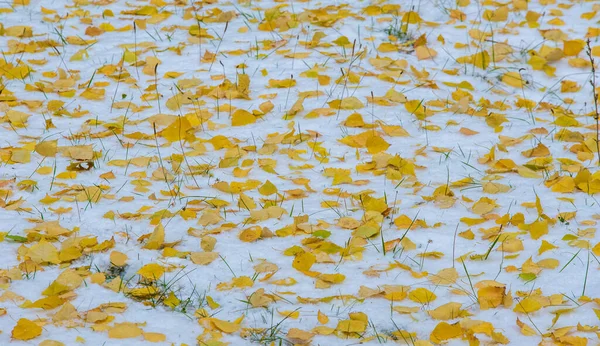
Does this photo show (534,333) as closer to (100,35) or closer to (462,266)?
(462,266)

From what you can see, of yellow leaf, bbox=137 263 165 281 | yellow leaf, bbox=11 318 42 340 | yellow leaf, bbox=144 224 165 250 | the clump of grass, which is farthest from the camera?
the clump of grass

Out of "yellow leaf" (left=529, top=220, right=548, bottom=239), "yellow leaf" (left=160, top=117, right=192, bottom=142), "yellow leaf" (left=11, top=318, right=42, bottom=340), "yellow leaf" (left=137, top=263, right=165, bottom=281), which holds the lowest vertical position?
"yellow leaf" (left=160, top=117, right=192, bottom=142)

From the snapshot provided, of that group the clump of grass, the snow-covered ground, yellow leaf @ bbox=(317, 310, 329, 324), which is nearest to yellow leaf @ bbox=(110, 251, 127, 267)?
the snow-covered ground

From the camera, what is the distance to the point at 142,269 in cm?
267

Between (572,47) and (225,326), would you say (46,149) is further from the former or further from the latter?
(572,47)

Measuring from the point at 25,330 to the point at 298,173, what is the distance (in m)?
1.54

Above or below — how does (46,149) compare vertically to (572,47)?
below

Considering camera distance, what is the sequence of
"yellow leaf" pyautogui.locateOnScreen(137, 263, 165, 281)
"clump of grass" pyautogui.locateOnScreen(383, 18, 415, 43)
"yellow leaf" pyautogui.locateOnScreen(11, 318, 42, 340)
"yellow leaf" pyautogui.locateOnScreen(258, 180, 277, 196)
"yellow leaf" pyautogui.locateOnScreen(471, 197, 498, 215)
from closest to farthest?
1. "yellow leaf" pyautogui.locateOnScreen(11, 318, 42, 340)
2. "yellow leaf" pyautogui.locateOnScreen(137, 263, 165, 281)
3. "yellow leaf" pyautogui.locateOnScreen(471, 197, 498, 215)
4. "yellow leaf" pyautogui.locateOnScreen(258, 180, 277, 196)
5. "clump of grass" pyautogui.locateOnScreen(383, 18, 415, 43)

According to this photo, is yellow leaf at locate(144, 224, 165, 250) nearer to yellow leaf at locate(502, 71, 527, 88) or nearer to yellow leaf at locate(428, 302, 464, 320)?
yellow leaf at locate(428, 302, 464, 320)

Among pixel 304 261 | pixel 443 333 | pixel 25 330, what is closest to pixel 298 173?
pixel 304 261

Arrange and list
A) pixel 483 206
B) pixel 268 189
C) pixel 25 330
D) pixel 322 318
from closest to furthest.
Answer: pixel 25 330, pixel 322 318, pixel 483 206, pixel 268 189

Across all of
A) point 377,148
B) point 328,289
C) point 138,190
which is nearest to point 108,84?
point 138,190

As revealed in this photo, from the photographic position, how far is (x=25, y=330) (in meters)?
2.32

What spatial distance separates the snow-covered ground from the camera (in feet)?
8.20
